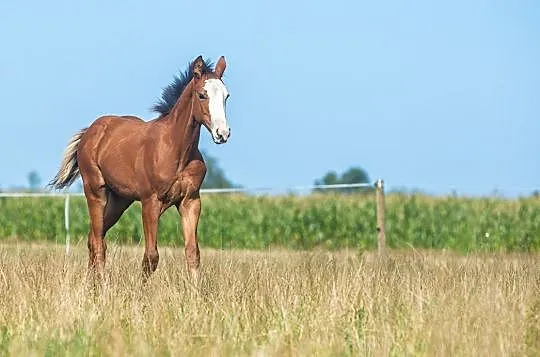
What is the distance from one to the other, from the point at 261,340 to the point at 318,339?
48cm

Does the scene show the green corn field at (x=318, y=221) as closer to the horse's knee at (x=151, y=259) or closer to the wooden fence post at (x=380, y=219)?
the wooden fence post at (x=380, y=219)

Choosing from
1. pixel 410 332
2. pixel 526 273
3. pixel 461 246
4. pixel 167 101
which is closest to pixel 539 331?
pixel 410 332

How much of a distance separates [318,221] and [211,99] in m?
16.5

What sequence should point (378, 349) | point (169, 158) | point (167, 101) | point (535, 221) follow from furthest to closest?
point (535, 221) < point (167, 101) < point (169, 158) < point (378, 349)

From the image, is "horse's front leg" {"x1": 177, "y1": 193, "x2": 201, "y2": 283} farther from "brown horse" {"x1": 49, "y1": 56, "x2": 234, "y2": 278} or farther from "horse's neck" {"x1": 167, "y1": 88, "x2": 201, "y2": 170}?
"horse's neck" {"x1": 167, "y1": 88, "x2": 201, "y2": 170}

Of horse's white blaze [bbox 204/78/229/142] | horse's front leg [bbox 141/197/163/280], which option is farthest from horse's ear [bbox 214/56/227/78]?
horse's front leg [bbox 141/197/163/280]

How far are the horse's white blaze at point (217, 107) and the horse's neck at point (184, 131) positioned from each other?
56 cm

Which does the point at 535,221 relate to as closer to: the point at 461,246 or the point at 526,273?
the point at 461,246

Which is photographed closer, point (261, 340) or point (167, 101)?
point (261, 340)

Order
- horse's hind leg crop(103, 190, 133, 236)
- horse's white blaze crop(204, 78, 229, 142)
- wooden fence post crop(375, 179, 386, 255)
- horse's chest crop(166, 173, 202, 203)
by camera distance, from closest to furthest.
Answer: horse's white blaze crop(204, 78, 229, 142) < horse's chest crop(166, 173, 202, 203) < horse's hind leg crop(103, 190, 133, 236) < wooden fence post crop(375, 179, 386, 255)

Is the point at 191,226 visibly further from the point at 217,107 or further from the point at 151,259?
the point at 217,107

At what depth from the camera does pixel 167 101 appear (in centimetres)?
1198

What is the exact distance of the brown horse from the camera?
11.0 metres

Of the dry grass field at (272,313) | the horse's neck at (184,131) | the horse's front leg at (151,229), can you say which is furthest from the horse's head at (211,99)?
the dry grass field at (272,313)
